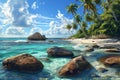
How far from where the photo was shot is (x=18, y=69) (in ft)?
54.2

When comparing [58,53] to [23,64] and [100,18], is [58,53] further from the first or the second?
[100,18]

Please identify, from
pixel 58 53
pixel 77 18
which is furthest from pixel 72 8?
pixel 58 53

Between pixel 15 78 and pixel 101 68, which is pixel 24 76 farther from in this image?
pixel 101 68

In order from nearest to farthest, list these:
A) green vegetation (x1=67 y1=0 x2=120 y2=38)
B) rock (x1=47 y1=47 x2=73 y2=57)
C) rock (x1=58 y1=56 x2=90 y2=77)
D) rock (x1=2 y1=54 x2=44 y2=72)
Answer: rock (x1=58 y1=56 x2=90 y2=77)
rock (x1=2 y1=54 x2=44 y2=72)
rock (x1=47 y1=47 x2=73 y2=57)
green vegetation (x1=67 y1=0 x2=120 y2=38)

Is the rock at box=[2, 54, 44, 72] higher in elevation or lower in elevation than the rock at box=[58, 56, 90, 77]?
higher

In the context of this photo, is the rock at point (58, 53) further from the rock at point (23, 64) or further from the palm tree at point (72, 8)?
the palm tree at point (72, 8)

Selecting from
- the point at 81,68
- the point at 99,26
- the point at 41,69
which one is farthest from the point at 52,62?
the point at 99,26

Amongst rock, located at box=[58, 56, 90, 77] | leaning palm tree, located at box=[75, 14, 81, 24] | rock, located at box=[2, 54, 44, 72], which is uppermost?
leaning palm tree, located at box=[75, 14, 81, 24]

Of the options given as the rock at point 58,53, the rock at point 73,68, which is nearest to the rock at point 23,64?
the rock at point 73,68

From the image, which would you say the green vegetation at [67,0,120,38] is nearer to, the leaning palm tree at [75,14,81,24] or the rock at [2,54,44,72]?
the leaning palm tree at [75,14,81,24]

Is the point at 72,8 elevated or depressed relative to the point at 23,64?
elevated

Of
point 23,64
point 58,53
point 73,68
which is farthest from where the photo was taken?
point 58,53

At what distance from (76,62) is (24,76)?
4.11m

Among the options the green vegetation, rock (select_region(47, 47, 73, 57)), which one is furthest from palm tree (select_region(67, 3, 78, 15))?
rock (select_region(47, 47, 73, 57))
